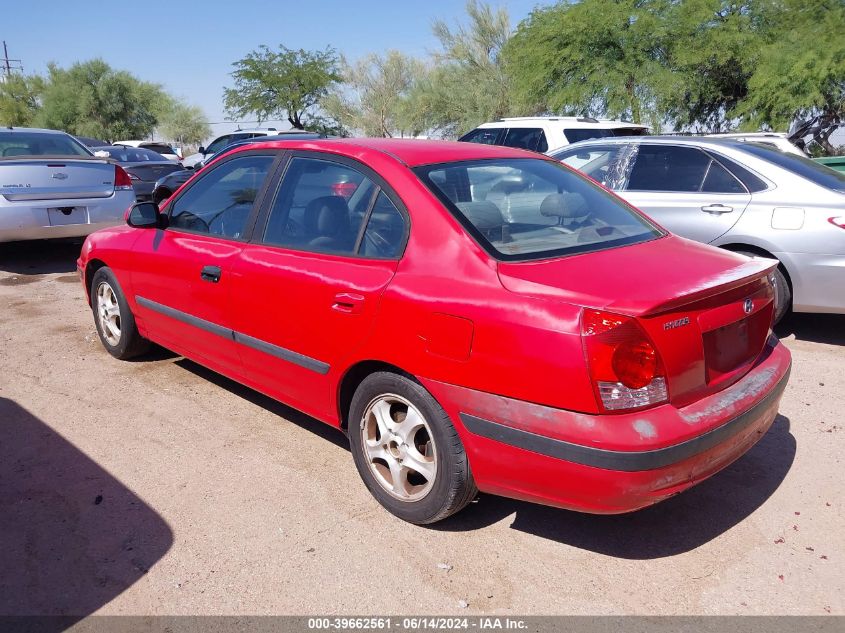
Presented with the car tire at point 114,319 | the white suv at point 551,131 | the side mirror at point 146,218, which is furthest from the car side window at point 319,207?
the white suv at point 551,131

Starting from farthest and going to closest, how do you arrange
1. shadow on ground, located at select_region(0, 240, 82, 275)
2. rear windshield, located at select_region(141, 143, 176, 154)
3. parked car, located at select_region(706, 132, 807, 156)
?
1. rear windshield, located at select_region(141, 143, 176, 154)
2. shadow on ground, located at select_region(0, 240, 82, 275)
3. parked car, located at select_region(706, 132, 807, 156)

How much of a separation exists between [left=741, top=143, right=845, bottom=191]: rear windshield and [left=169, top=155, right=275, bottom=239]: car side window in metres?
4.04

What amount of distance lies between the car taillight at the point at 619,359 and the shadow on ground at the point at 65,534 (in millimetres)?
1898

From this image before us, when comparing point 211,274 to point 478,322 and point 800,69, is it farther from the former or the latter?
point 800,69

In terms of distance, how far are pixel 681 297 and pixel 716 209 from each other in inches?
140

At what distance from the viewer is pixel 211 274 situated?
3980 mm

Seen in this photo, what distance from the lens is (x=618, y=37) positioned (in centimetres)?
2127

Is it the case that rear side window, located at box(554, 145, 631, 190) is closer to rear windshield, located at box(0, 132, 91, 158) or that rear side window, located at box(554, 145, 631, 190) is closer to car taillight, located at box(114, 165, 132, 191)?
car taillight, located at box(114, 165, 132, 191)

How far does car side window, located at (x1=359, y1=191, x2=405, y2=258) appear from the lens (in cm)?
315

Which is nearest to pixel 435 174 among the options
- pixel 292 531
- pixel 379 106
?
pixel 292 531

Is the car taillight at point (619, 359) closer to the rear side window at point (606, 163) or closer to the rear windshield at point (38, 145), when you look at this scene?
the rear side window at point (606, 163)

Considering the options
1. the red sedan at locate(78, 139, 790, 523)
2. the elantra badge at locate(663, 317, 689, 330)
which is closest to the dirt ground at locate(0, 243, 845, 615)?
the red sedan at locate(78, 139, 790, 523)

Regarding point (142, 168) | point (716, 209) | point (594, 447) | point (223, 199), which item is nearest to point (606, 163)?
point (716, 209)

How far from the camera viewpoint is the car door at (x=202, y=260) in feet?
13.0
